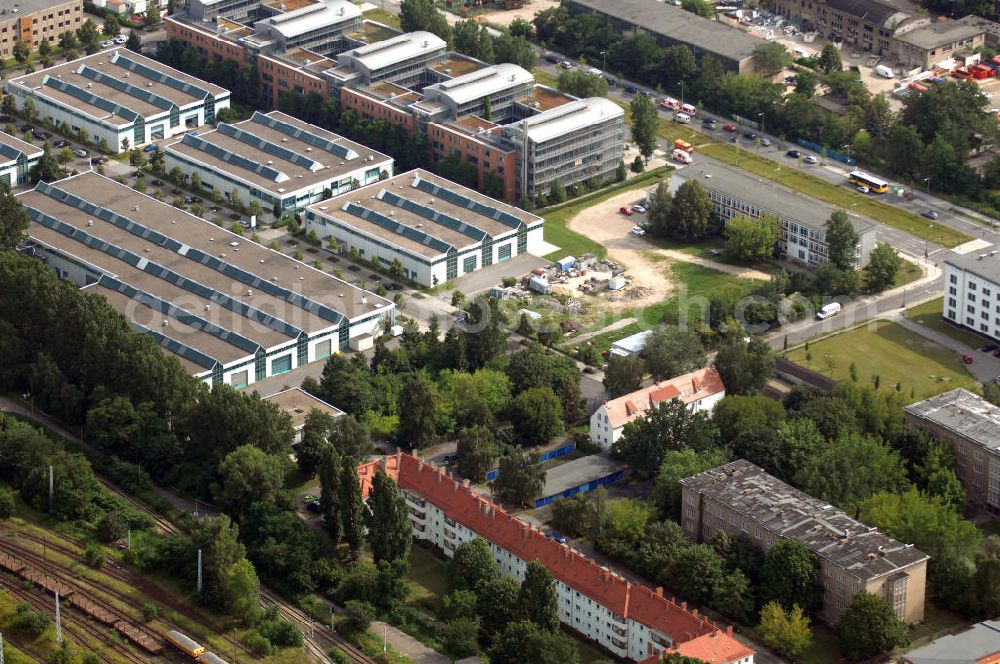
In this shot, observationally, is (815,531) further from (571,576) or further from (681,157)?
(681,157)

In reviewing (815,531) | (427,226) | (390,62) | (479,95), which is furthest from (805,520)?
(390,62)

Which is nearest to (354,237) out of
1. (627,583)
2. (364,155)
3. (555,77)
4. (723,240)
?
(364,155)

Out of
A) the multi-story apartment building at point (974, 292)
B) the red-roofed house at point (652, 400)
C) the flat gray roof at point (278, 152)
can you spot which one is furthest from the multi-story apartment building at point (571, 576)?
the flat gray roof at point (278, 152)

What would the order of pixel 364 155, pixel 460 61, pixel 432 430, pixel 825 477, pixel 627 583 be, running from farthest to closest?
pixel 460 61
pixel 364 155
pixel 432 430
pixel 825 477
pixel 627 583

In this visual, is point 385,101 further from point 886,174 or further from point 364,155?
point 886,174

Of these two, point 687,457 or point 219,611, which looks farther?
point 687,457

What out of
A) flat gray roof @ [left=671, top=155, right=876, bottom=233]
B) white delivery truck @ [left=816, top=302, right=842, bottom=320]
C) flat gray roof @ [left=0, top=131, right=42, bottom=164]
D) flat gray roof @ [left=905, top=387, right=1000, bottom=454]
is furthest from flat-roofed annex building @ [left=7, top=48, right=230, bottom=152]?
flat gray roof @ [left=905, top=387, right=1000, bottom=454]

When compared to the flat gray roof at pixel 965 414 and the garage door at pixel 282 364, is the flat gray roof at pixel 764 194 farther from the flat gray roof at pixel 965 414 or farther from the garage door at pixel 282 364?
the garage door at pixel 282 364
